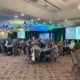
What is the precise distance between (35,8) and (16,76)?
5543mm

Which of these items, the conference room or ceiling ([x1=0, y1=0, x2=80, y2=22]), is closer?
the conference room

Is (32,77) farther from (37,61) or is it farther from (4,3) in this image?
(4,3)

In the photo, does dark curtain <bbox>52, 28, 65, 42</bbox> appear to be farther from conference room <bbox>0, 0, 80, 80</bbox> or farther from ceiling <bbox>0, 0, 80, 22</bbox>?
ceiling <bbox>0, 0, 80, 22</bbox>

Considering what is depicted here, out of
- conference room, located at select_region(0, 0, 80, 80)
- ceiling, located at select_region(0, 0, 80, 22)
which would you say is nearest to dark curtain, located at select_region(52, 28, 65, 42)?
conference room, located at select_region(0, 0, 80, 80)

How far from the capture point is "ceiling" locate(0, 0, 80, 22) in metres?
6.72

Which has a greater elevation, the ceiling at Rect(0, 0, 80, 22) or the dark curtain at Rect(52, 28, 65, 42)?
the ceiling at Rect(0, 0, 80, 22)

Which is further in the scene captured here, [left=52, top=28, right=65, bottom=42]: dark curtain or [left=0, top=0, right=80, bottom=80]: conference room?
[left=52, top=28, right=65, bottom=42]: dark curtain

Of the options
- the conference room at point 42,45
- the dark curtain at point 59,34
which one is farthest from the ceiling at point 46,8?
the dark curtain at point 59,34

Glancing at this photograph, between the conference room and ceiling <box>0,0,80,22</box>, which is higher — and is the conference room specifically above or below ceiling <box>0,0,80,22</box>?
below

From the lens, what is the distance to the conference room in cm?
468

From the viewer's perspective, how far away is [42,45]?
1019 centimetres

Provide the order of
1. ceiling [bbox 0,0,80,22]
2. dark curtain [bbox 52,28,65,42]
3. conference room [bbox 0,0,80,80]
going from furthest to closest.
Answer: dark curtain [bbox 52,28,65,42] → ceiling [bbox 0,0,80,22] → conference room [bbox 0,0,80,80]

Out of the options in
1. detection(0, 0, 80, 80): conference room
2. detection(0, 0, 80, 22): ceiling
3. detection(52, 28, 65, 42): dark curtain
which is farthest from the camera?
detection(52, 28, 65, 42): dark curtain

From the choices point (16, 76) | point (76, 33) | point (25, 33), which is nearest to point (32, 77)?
point (16, 76)
